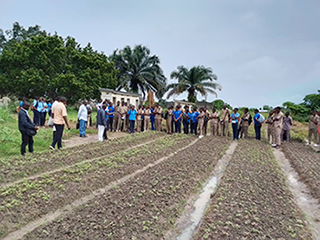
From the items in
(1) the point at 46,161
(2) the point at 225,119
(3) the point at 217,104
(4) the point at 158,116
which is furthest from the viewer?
(3) the point at 217,104

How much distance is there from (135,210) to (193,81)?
2466 centimetres

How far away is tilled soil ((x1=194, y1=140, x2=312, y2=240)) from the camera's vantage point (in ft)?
10.1

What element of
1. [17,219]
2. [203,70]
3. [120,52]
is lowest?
[17,219]

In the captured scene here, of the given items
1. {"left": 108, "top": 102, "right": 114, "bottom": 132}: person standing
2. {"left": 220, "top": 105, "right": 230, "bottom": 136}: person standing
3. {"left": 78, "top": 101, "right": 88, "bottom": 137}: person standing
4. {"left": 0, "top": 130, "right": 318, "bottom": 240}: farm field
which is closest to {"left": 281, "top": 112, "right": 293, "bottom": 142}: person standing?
{"left": 220, "top": 105, "right": 230, "bottom": 136}: person standing

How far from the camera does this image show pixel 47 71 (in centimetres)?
2169

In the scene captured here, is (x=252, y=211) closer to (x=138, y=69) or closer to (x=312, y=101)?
(x=138, y=69)

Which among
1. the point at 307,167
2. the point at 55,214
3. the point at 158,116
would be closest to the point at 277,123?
the point at 307,167

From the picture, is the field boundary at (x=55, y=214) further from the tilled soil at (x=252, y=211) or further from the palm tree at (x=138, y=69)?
the palm tree at (x=138, y=69)

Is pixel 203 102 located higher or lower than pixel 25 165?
higher

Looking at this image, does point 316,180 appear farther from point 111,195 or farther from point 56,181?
point 56,181

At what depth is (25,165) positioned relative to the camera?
5402mm

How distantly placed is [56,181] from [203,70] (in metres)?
24.2

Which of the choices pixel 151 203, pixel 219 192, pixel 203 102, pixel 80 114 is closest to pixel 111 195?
pixel 151 203

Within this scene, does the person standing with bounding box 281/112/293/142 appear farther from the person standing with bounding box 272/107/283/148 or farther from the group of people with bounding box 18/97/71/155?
the group of people with bounding box 18/97/71/155
